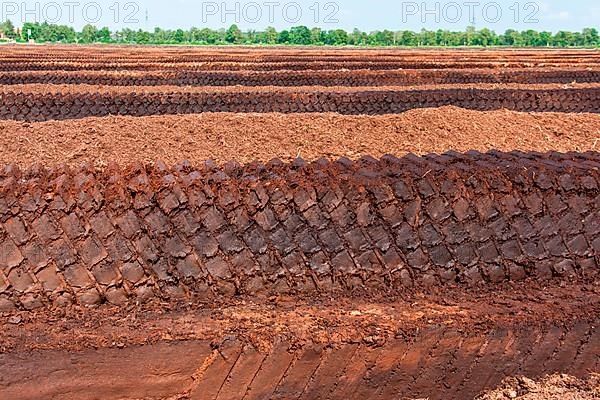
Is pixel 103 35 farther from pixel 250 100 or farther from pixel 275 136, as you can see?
pixel 275 136

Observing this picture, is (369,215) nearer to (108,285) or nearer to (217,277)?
(217,277)

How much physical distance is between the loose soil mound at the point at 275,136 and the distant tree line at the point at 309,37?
9320 centimetres

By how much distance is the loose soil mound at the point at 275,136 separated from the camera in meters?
9.01

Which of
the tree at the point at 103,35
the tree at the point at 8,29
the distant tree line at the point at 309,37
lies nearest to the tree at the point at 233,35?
the distant tree line at the point at 309,37

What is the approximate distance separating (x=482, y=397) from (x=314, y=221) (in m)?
1.65

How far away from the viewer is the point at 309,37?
333 feet

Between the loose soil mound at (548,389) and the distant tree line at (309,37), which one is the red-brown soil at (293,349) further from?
the distant tree line at (309,37)

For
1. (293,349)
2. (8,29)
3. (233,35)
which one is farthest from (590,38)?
(293,349)

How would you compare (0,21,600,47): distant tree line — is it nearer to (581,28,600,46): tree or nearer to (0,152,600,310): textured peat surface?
(581,28,600,46): tree

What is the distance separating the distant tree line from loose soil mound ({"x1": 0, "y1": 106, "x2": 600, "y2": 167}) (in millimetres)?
93200

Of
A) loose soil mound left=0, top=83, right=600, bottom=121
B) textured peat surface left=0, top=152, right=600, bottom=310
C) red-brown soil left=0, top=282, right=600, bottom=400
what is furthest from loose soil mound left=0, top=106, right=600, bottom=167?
red-brown soil left=0, top=282, right=600, bottom=400

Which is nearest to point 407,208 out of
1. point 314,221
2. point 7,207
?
point 314,221

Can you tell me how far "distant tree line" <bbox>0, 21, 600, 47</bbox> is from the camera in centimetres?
10269

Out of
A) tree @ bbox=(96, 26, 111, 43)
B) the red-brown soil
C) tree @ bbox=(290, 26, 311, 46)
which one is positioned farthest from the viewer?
tree @ bbox=(96, 26, 111, 43)
